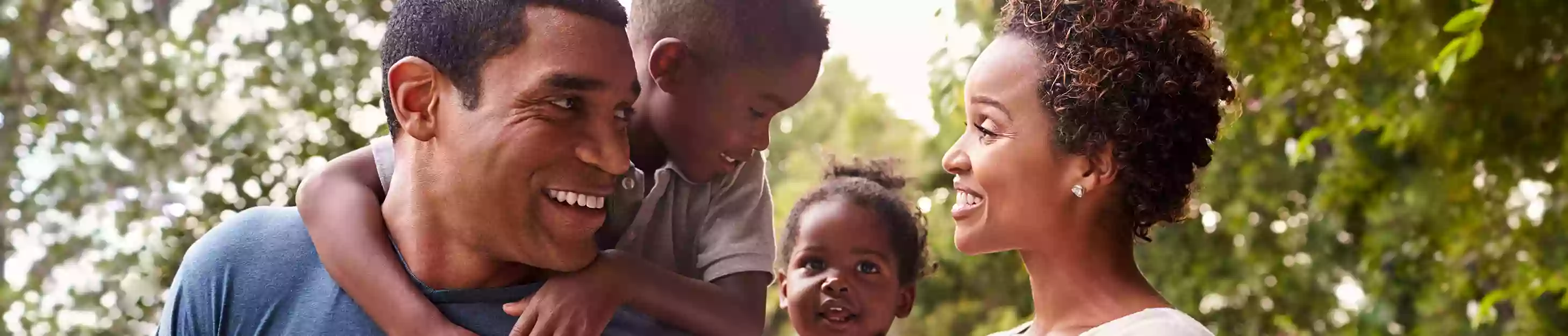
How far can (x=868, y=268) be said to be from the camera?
5.21 ft

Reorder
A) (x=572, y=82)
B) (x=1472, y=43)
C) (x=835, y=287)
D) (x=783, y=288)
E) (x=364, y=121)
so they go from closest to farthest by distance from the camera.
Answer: (x=572, y=82), (x=835, y=287), (x=783, y=288), (x=1472, y=43), (x=364, y=121)

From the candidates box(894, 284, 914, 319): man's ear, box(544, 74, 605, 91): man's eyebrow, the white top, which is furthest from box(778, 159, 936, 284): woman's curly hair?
box(544, 74, 605, 91): man's eyebrow

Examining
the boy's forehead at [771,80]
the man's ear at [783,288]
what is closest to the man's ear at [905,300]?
the man's ear at [783,288]

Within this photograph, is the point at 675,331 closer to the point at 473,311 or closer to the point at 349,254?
the point at 473,311

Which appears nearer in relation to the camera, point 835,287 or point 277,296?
point 277,296

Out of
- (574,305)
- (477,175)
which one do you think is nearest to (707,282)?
(574,305)

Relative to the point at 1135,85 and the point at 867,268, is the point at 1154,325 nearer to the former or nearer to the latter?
the point at 1135,85

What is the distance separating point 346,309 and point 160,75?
1710mm

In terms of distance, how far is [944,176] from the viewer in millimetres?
3025

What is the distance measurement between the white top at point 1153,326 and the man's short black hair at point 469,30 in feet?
1.73

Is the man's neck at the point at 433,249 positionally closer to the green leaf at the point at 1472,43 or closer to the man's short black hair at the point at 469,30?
the man's short black hair at the point at 469,30

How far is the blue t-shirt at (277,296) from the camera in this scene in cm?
127

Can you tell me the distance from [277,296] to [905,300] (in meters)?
0.73

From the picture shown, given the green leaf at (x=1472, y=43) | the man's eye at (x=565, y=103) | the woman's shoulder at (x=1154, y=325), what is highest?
the green leaf at (x=1472, y=43)
